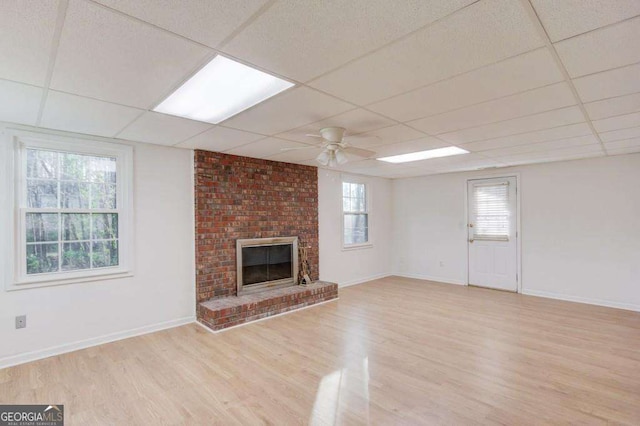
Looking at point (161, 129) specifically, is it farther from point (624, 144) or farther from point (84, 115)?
point (624, 144)

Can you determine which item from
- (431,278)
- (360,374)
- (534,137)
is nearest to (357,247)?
(431,278)

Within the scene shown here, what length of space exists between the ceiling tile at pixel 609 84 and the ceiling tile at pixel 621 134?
141 centimetres

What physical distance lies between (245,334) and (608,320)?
4.61 metres

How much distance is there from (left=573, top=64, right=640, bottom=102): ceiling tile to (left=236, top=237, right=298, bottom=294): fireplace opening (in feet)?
13.2

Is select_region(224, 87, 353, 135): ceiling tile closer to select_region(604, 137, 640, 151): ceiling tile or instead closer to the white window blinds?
select_region(604, 137, 640, 151): ceiling tile

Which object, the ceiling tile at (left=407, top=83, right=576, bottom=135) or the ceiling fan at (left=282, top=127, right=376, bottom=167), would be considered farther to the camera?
the ceiling fan at (left=282, top=127, right=376, bottom=167)

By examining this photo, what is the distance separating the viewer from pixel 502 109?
272cm

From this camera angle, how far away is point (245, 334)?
3.83m

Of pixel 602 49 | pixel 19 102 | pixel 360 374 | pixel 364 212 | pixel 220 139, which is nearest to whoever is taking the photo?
pixel 602 49

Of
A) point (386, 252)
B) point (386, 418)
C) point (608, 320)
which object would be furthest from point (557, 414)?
point (386, 252)

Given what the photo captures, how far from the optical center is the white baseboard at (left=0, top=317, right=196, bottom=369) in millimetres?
3104

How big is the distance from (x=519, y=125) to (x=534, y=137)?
651 millimetres

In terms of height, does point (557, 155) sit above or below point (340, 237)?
above

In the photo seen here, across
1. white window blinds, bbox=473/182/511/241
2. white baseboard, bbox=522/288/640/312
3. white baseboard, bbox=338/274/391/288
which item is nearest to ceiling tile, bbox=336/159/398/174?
white window blinds, bbox=473/182/511/241
